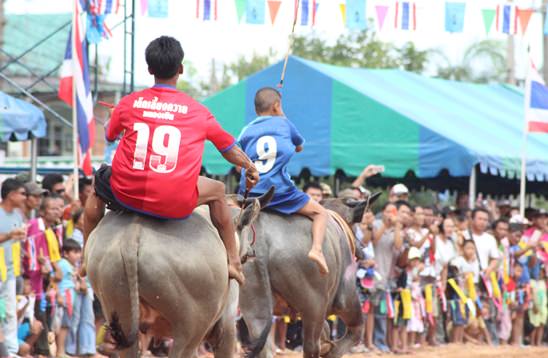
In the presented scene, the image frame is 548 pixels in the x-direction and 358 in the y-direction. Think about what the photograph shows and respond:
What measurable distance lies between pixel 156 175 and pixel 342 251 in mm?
3698

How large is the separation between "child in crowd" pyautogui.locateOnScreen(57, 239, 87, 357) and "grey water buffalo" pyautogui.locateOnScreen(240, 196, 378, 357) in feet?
12.0

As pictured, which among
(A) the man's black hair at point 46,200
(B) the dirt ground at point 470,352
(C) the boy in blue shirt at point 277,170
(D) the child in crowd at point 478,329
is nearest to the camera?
(C) the boy in blue shirt at point 277,170

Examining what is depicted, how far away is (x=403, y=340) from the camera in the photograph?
15.6m

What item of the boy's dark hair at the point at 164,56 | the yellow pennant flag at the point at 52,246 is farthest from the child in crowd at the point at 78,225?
the boy's dark hair at the point at 164,56

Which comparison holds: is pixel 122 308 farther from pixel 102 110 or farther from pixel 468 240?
pixel 102 110

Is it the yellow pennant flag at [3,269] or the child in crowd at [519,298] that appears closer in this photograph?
the yellow pennant flag at [3,269]

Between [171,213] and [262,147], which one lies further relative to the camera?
[262,147]

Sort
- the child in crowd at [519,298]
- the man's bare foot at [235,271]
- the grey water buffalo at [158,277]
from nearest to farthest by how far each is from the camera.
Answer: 1. the grey water buffalo at [158,277]
2. the man's bare foot at [235,271]
3. the child in crowd at [519,298]

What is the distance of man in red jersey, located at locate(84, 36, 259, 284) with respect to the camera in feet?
21.1

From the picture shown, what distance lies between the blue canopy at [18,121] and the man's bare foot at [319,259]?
19.4ft

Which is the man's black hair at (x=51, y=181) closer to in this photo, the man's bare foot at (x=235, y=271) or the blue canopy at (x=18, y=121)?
the blue canopy at (x=18, y=121)

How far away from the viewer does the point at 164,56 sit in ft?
21.9

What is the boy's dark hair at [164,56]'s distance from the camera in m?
6.68

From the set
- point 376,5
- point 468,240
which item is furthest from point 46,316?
point 376,5
